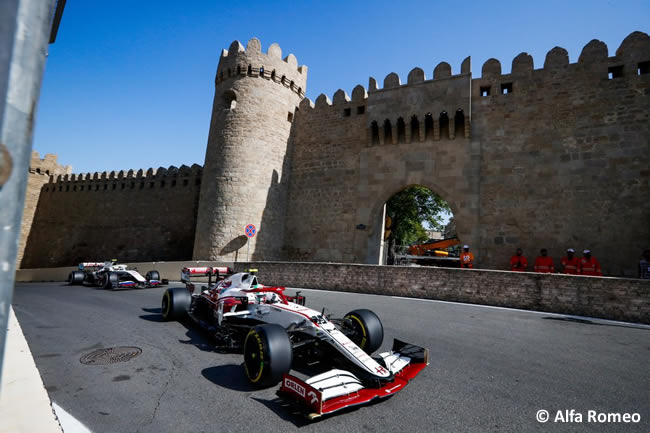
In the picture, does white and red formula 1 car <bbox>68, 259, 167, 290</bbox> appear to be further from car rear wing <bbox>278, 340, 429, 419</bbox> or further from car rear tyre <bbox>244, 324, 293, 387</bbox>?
car rear wing <bbox>278, 340, 429, 419</bbox>

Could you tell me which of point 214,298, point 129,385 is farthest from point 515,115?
point 129,385

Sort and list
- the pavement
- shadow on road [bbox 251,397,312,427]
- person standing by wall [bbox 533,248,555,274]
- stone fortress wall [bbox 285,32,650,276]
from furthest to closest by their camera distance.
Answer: stone fortress wall [bbox 285,32,650,276] < person standing by wall [bbox 533,248,555,274] < shadow on road [bbox 251,397,312,427] < the pavement

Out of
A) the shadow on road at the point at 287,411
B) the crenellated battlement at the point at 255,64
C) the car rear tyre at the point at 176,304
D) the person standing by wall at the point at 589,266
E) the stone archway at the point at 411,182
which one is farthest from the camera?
the crenellated battlement at the point at 255,64

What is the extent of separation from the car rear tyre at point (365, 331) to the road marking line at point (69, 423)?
2.79 metres

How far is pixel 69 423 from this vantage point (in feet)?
9.02

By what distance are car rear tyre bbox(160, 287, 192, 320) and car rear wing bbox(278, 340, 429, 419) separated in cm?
395

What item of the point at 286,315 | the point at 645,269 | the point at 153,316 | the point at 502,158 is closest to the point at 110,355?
the point at 286,315

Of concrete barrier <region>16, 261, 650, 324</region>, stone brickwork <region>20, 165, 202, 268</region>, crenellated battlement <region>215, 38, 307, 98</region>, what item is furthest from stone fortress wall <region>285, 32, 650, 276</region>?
stone brickwork <region>20, 165, 202, 268</region>

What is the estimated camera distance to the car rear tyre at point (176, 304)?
21.3ft

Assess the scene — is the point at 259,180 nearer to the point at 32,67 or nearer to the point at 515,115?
the point at 515,115

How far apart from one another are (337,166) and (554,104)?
9.72m

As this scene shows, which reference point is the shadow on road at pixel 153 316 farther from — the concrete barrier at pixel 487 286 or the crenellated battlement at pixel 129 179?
the crenellated battlement at pixel 129 179

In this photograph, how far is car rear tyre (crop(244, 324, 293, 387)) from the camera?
Answer: 346 centimetres

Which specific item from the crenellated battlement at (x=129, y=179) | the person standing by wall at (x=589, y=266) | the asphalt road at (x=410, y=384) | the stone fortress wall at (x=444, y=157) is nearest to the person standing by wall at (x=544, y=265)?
the person standing by wall at (x=589, y=266)
